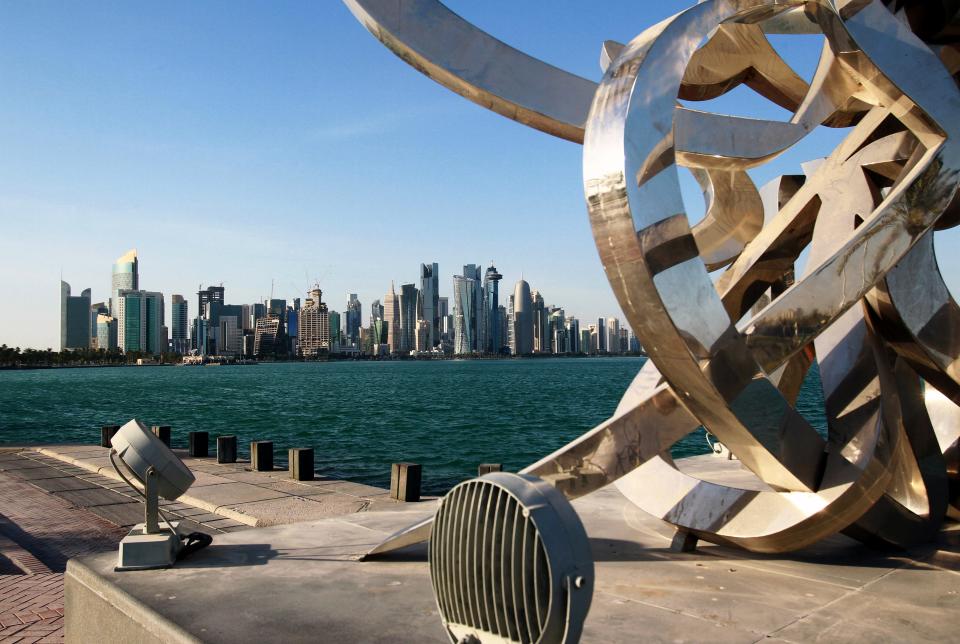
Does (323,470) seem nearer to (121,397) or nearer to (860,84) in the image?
(860,84)

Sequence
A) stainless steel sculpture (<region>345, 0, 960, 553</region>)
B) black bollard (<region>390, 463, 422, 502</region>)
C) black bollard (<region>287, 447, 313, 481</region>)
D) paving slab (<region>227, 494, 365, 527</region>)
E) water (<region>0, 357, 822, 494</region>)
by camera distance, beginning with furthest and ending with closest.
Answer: water (<region>0, 357, 822, 494</region>)
black bollard (<region>287, 447, 313, 481</region>)
black bollard (<region>390, 463, 422, 502</region>)
paving slab (<region>227, 494, 365, 527</region>)
stainless steel sculpture (<region>345, 0, 960, 553</region>)

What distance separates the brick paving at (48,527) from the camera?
7.78 m

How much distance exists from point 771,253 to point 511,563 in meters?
5.27

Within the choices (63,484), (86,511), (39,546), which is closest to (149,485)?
(39,546)

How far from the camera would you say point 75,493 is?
1534 cm

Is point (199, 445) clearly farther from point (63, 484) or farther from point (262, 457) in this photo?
point (63, 484)

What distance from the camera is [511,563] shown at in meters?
3.39

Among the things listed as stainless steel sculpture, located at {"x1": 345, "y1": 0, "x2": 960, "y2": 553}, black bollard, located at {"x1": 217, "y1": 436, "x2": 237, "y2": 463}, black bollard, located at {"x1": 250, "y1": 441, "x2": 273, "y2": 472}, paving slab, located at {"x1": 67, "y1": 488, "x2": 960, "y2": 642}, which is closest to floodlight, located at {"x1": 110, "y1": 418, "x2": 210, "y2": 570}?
paving slab, located at {"x1": 67, "y1": 488, "x2": 960, "y2": 642}

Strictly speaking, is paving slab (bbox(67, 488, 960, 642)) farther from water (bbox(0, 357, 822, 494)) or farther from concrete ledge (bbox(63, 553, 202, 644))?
water (bbox(0, 357, 822, 494))

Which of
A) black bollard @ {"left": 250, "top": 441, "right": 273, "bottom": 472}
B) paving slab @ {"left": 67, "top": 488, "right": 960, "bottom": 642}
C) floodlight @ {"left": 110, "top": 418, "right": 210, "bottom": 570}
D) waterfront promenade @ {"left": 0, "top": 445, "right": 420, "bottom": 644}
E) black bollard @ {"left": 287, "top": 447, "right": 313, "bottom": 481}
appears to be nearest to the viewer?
paving slab @ {"left": 67, "top": 488, "right": 960, "bottom": 642}

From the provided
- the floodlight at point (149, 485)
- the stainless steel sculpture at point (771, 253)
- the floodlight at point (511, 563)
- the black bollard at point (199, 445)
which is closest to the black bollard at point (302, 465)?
the black bollard at point (199, 445)

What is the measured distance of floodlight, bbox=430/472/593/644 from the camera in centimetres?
325

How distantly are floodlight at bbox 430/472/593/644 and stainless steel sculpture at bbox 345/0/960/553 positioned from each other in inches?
99.0

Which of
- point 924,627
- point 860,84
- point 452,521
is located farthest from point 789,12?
point 452,521
